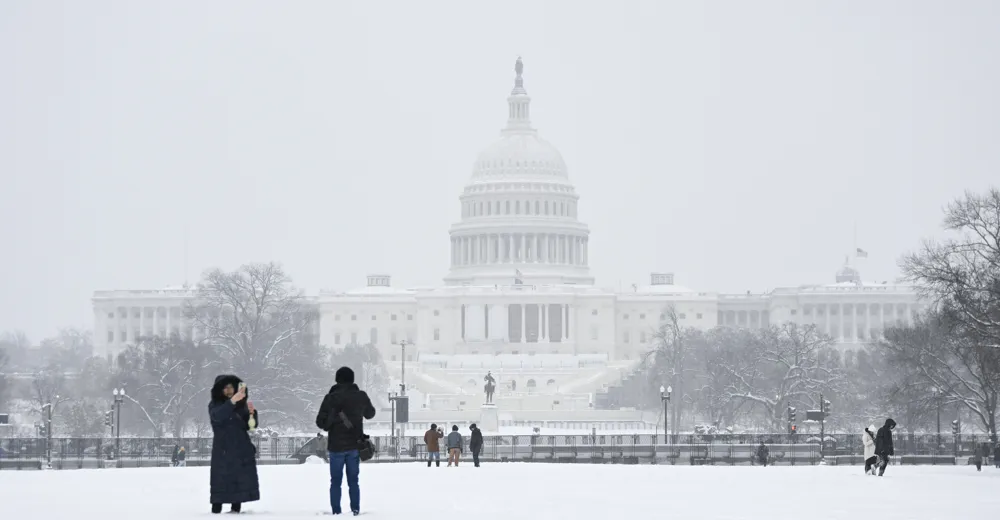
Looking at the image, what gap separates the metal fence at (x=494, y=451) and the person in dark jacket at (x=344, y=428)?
96.0ft

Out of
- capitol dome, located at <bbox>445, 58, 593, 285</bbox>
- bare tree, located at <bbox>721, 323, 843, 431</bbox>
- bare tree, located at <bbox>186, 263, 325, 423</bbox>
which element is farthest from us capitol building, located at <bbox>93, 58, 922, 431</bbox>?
bare tree, located at <bbox>186, 263, 325, 423</bbox>

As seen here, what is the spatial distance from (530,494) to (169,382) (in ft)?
194

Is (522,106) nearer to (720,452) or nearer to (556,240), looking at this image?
(556,240)

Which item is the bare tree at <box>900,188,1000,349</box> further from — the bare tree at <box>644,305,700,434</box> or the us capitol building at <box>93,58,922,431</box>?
the us capitol building at <box>93,58,922,431</box>

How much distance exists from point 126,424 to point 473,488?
59.2 m

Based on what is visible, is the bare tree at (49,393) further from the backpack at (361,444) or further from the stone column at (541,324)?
the backpack at (361,444)

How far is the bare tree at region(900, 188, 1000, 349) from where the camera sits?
48.7 m

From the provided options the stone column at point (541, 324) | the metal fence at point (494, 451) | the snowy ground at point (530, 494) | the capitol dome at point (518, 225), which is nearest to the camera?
the snowy ground at point (530, 494)

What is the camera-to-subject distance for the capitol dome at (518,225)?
607ft

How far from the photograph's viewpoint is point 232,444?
2231 cm

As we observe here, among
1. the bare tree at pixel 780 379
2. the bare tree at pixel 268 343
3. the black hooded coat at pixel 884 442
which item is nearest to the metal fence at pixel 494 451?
the black hooded coat at pixel 884 442

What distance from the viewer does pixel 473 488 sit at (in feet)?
98.2

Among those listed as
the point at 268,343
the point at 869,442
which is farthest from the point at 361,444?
the point at 268,343

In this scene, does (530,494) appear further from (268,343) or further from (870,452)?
(268,343)
